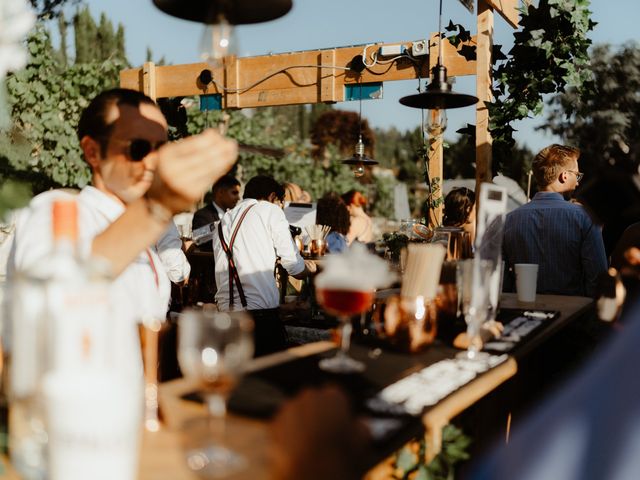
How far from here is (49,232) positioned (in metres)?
1.52

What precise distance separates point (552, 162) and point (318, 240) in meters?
3.14

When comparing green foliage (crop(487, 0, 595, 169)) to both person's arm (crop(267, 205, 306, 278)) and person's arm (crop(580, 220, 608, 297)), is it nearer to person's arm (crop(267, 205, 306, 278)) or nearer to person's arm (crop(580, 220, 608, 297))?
person's arm (crop(580, 220, 608, 297))

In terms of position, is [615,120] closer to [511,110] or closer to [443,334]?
[511,110]

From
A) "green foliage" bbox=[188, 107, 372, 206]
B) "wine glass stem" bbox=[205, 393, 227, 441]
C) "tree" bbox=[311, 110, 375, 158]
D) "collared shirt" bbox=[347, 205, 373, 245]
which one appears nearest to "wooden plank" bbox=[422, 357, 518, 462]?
"wine glass stem" bbox=[205, 393, 227, 441]

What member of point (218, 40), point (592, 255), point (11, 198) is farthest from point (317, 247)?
point (11, 198)

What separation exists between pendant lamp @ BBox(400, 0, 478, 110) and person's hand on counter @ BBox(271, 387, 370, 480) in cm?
254

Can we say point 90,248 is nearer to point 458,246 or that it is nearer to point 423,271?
point 423,271

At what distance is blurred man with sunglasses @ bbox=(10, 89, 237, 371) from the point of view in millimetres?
1315

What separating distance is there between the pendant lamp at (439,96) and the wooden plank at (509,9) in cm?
152

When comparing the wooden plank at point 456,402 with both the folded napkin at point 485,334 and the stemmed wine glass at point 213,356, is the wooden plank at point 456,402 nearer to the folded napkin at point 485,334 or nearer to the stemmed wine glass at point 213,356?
the folded napkin at point 485,334

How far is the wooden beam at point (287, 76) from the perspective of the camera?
19.1 feet

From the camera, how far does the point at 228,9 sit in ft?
Result: 5.23

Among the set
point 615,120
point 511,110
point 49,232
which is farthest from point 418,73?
point 615,120

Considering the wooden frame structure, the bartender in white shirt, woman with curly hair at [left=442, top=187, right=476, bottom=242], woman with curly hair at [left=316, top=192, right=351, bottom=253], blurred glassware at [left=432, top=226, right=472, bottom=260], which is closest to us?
blurred glassware at [left=432, top=226, right=472, bottom=260]
